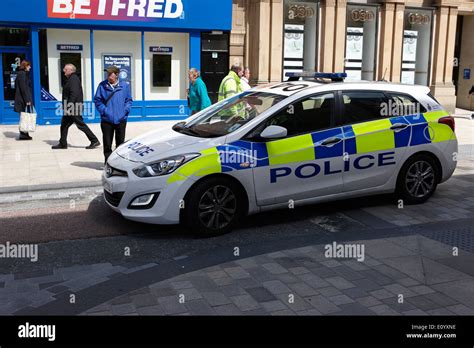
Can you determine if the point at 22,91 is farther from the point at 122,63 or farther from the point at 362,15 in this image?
the point at 362,15

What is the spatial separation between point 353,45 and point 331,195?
13.9 meters

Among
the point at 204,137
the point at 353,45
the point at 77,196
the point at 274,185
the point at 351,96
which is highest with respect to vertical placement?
the point at 353,45

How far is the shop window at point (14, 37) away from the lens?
1538 centimetres

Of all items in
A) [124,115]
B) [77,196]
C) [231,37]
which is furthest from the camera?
[231,37]

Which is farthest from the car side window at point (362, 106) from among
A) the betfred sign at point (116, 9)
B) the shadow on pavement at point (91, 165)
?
the betfred sign at point (116, 9)

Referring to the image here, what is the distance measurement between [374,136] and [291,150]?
1.21 meters

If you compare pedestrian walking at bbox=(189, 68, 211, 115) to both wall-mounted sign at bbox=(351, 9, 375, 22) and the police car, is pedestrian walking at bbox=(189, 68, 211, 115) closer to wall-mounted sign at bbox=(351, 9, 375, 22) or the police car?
the police car

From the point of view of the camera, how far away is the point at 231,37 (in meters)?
17.8

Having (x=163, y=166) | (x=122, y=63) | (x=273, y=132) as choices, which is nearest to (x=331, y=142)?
(x=273, y=132)

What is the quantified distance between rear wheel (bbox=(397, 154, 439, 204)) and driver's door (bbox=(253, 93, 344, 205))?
107 cm

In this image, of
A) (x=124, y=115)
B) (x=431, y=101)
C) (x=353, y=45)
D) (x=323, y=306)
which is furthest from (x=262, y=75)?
(x=323, y=306)

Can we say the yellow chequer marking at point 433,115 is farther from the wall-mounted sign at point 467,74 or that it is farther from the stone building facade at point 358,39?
the wall-mounted sign at point 467,74

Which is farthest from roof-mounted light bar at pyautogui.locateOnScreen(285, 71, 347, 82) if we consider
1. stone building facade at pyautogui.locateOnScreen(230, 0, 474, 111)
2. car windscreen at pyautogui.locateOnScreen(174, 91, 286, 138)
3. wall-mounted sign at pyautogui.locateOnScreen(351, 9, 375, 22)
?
wall-mounted sign at pyautogui.locateOnScreen(351, 9, 375, 22)

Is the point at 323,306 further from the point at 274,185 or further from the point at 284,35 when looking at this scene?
the point at 284,35
